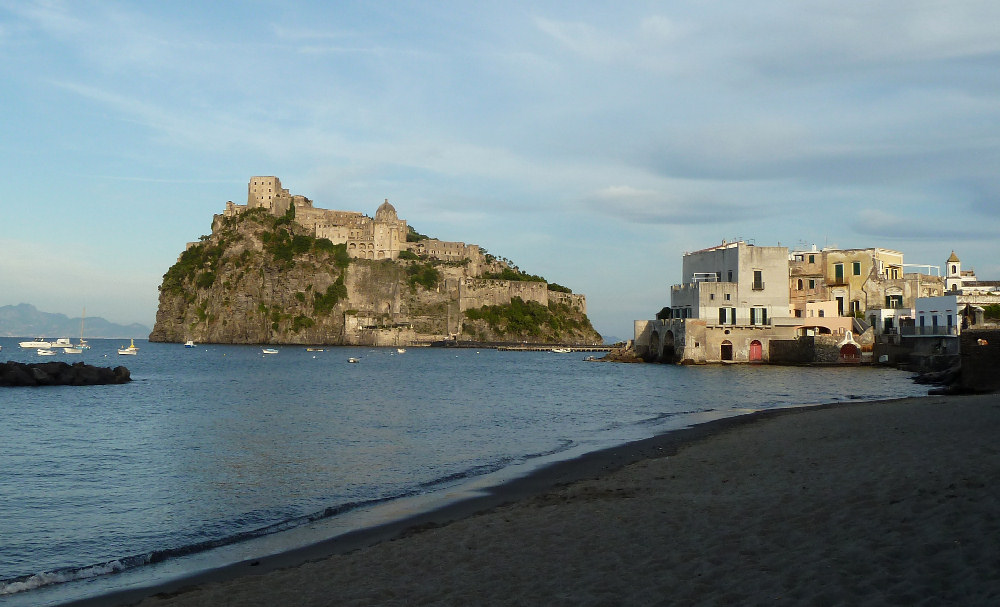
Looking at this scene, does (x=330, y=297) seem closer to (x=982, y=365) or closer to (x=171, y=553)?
(x=982, y=365)

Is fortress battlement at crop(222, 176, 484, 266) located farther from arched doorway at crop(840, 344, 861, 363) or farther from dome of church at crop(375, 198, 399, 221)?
arched doorway at crop(840, 344, 861, 363)

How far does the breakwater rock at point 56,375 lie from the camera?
153 feet

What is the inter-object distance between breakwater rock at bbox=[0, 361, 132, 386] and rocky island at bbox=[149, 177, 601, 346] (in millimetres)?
82800

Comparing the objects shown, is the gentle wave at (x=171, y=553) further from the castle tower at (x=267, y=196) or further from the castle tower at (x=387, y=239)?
the castle tower at (x=267, y=196)

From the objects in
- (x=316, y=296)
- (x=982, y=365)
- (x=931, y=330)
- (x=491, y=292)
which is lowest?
(x=982, y=365)

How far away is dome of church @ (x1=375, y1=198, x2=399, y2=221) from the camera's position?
14888 cm

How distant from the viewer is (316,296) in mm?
135750

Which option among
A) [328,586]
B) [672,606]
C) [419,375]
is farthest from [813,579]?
[419,375]

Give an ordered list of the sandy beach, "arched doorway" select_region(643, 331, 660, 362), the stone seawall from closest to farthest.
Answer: the sandy beach < the stone seawall < "arched doorway" select_region(643, 331, 660, 362)

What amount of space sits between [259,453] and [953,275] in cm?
7429

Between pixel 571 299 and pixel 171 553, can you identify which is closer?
pixel 171 553

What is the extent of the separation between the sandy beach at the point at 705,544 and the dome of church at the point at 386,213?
13813 centimetres

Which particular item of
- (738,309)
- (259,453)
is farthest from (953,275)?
(259,453)

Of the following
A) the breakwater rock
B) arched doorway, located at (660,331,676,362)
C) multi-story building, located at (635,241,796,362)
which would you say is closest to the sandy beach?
the breakwater rock
